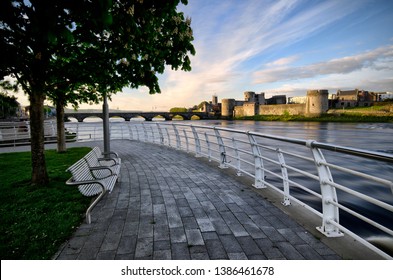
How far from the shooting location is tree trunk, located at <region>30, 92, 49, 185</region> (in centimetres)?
550

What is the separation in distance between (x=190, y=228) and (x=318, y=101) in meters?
83.0

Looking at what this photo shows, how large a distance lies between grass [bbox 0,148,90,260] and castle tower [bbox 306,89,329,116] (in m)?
81.9

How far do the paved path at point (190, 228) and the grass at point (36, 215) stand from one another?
0.25m

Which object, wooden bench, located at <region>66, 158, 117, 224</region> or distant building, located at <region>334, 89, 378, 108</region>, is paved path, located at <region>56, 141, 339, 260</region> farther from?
distant building, located at <region>334, 89, 378, 108</region>

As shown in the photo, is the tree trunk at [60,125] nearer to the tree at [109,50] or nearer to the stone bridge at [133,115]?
the tree at [109,50]

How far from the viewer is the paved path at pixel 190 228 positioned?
8.77ft

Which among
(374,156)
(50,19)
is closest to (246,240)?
(374,156)

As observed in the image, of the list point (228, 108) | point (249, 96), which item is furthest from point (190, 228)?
point (249, 96)

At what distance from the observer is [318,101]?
74.9 metres

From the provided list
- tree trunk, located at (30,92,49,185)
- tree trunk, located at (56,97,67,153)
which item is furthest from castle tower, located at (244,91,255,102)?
tree trunk, located at (30,92,49,185)


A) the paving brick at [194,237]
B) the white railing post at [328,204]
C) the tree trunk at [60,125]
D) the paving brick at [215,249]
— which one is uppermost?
the tree trunk at [60,125]

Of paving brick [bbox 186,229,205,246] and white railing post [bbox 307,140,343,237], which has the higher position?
white railing post [bbox 307,140,343,237]

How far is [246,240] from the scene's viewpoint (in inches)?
115

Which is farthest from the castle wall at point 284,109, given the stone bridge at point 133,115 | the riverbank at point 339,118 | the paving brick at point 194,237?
the paving brick at point 194,237
